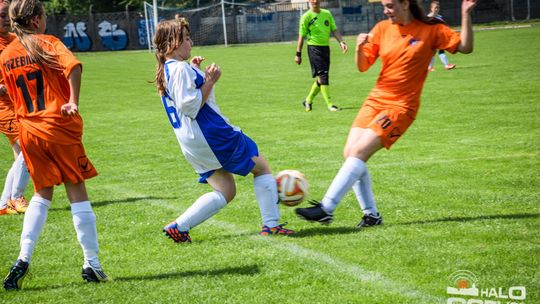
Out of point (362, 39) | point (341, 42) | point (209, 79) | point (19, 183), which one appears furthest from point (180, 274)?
point (341, 42)

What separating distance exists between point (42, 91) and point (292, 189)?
2255mm

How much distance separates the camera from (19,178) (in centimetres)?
786

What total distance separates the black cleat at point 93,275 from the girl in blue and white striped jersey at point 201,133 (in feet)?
3.24

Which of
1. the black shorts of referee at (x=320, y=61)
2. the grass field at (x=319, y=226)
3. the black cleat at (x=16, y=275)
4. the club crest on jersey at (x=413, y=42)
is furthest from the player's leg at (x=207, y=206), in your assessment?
the black shorts of referee at (x=320, y=61)

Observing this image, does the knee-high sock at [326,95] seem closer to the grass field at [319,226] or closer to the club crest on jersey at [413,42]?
the grass field at [319,226]

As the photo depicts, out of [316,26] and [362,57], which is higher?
[316,26]

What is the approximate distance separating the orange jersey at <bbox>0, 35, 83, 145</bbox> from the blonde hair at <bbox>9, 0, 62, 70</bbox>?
0.03 m

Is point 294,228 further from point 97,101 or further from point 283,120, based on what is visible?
point 97,101

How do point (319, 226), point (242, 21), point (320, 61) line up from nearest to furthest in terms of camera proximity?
point (319, 226), point (320, 61), point (242, 21)

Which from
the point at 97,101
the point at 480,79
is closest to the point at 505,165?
the point at 480,79

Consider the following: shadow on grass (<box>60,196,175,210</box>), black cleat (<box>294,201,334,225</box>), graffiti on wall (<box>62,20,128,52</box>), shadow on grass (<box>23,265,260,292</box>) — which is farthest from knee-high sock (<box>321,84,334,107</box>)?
graffiti on wall (<box>62,20,128,52</box>)

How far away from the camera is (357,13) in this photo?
162 ft

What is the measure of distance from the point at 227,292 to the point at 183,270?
2.23 feet

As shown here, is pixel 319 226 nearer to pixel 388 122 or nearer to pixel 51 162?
pixel 388 122
